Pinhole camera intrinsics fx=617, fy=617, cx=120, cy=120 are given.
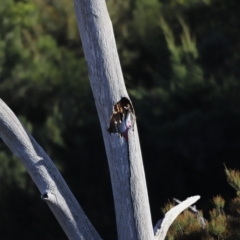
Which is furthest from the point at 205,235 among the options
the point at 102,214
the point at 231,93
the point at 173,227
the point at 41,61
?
the point at 41,61

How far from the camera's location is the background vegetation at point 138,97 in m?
4.91

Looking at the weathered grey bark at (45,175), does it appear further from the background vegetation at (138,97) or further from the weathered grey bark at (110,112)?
the background vegetation at (138,97)

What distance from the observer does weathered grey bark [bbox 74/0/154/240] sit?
2588mm

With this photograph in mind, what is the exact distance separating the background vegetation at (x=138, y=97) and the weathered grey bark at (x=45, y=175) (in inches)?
91.9

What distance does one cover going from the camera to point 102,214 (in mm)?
5414

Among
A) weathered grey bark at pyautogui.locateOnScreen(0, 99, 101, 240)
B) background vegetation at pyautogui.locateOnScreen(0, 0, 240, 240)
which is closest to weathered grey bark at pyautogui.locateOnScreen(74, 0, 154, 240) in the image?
weathered grey bark at pyautogui.locateOnScreen(0, 99, 101, 240)

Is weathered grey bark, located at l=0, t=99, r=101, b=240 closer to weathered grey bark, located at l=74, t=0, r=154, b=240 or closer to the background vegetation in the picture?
weathered grey bark, located at l=74, t=0, r=154, b=240

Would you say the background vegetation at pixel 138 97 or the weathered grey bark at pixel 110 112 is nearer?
the weathered grey bark at pixel 110 112

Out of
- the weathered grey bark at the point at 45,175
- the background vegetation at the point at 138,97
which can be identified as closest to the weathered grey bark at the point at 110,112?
the weathered grey bark at the point at 45,175

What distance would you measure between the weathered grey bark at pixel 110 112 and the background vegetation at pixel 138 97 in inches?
90.3

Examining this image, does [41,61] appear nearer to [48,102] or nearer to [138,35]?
[48,102]

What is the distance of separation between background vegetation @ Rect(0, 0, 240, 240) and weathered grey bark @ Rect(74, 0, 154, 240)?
2.29m

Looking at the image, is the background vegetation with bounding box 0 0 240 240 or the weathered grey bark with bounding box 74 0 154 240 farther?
the background vegetation with bounding box 0 0 240 240

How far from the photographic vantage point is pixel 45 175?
8.66ft
